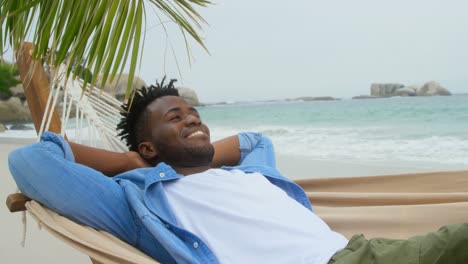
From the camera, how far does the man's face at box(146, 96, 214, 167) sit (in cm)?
178

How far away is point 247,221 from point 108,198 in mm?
386

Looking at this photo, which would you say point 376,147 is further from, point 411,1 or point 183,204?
point 411,1

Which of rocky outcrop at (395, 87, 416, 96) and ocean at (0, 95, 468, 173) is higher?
ocean at (0, 95, 468, 173)

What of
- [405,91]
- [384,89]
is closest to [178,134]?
[405,91]

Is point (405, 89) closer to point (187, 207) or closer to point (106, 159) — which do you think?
point (106, 159)

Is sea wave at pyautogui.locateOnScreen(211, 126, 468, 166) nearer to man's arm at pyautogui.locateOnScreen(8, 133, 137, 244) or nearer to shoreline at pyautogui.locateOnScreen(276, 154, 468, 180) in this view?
shoreline at pyautogui.locateOnScreen(276, 154, 468, 180)

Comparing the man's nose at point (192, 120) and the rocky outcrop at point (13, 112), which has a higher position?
the man's nose at point (192, 120)

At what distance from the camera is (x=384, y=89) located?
86.7 feet

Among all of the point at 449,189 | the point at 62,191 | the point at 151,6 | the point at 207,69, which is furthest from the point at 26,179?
the point at 207,69

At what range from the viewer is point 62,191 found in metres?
1.51

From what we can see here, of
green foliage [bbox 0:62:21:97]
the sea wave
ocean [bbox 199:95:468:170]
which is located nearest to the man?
ocean [bbox 199:95:468:170]

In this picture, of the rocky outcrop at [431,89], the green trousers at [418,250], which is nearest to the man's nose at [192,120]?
the green trousers at [418,250]

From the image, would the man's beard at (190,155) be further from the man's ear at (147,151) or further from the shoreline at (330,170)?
the shoreline at (330,170)

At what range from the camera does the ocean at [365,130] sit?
870 centimetres
